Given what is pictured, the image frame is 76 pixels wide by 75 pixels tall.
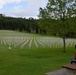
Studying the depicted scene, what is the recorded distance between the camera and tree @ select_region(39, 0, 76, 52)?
25062mm

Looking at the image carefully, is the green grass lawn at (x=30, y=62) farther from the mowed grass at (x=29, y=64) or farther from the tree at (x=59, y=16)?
the tree at (x=59, y=16)

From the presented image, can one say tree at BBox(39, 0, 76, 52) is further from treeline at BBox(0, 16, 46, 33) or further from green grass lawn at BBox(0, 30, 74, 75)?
treeline at BBox(0, 16, 46, 33)

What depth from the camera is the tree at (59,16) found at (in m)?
25.1

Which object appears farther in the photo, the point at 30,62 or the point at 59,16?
the point at 59,16

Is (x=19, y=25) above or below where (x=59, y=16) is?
above

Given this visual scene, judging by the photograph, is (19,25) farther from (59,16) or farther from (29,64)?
(29,64)

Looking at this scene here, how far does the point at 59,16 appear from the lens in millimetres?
25500

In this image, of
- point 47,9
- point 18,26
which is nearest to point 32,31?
point 18,26

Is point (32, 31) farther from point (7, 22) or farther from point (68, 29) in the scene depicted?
point (68, 29)

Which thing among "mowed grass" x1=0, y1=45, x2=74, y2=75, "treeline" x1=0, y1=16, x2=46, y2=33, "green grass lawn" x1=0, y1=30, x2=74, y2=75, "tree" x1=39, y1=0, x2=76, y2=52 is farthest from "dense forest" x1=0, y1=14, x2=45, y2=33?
"mowed grass" x1=0, y1=45, x2=74, y2=75

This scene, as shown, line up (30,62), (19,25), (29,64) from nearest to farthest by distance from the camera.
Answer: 1. (29,64)
2. (30,62)
3. (19,25)

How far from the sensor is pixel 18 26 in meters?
125

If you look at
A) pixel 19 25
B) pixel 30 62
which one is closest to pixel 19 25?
pixel 19 25

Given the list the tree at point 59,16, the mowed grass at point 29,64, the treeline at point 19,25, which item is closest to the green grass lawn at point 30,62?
the mowed grass at point 29,64
